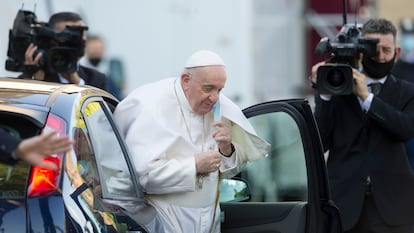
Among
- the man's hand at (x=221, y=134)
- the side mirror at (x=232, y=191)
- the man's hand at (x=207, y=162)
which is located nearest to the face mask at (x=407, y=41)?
the side mirror at (x=232, y=191)

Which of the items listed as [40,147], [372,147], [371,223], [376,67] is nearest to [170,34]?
[376,67]

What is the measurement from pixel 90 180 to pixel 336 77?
87.9 inches

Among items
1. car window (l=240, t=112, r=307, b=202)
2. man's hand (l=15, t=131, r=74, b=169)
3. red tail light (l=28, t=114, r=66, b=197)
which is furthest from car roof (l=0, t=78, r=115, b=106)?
car window (l=240, t=112, r=307, b=202)

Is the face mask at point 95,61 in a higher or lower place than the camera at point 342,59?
lower

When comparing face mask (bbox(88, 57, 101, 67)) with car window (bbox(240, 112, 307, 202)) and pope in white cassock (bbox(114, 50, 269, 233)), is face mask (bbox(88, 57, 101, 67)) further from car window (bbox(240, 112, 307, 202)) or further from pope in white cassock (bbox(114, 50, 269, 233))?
pope in white cassock (bbox(114, 50, 269, 233))

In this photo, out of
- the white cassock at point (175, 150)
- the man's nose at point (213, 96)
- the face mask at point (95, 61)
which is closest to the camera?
the white cassock at point (175, 150)

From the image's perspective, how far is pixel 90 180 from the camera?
461 cm

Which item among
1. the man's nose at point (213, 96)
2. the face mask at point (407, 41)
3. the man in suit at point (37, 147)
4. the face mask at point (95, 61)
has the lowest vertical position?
the face mask at point (407, 41)

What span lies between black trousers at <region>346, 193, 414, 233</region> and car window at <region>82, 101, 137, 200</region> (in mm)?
1803

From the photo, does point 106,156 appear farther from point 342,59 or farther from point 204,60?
Answer: point 342,59

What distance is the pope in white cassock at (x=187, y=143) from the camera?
5363mm

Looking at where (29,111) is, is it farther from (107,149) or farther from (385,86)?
(385,86)

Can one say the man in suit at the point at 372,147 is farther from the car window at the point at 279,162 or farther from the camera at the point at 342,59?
the car window at the point at 279,162

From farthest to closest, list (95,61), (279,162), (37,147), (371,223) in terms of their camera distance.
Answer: (95,61) → (279,162) → (371,223) → (37,147)
